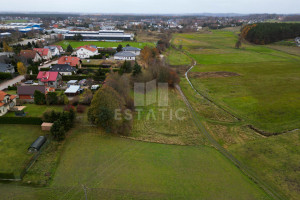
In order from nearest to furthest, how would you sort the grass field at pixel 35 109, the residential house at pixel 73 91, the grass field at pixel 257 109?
the grass field at pixel 257 109 < the grass field at pixel 35 109 < the residential house at pixel 73 91

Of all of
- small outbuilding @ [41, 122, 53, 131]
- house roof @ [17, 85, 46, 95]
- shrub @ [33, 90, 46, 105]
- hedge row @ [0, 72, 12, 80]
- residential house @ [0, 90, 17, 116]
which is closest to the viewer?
small outbuilding @ [41, 122, 53, 131]

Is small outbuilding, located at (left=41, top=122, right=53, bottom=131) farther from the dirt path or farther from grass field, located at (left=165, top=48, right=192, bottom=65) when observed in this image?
grass field, located at (left=165, top=48, right=192, bottom=65)

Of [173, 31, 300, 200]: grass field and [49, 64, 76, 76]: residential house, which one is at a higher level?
[49, 64, 76, 76]: residential house

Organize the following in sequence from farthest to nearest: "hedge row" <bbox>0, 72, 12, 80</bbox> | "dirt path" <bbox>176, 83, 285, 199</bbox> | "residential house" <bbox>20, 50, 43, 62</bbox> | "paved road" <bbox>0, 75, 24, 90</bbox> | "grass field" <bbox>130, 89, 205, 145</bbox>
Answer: "residential house" <bbox>20, 50, 43, 62</bbox> → "hedge row" <bbox>0, 72, 12, 80</bbox> → "paved road" <bbox>0, 75, 24, 90</bbox> → "grass field" <bbox>130, 89, 205, 145</bbox> → "dirt path" <bbox>176, 83, 285, 199</bbox>

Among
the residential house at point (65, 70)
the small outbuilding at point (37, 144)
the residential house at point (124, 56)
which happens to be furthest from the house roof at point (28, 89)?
the residential house at point (124, 56)

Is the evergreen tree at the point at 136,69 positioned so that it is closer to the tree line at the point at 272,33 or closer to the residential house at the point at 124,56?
the residential house at the point at 124,56

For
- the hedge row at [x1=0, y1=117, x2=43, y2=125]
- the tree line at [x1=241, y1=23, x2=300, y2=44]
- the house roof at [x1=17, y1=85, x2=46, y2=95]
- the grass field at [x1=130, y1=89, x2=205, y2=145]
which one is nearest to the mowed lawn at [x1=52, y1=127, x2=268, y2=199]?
the grass field at [x1=130, y1=89, x2=205, y2=145]

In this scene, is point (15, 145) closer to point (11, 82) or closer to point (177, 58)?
point (11, 82)

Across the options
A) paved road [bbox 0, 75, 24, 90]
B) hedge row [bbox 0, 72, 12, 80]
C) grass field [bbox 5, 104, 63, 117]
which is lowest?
grass field [bbox 5, 104, 63, 117]
